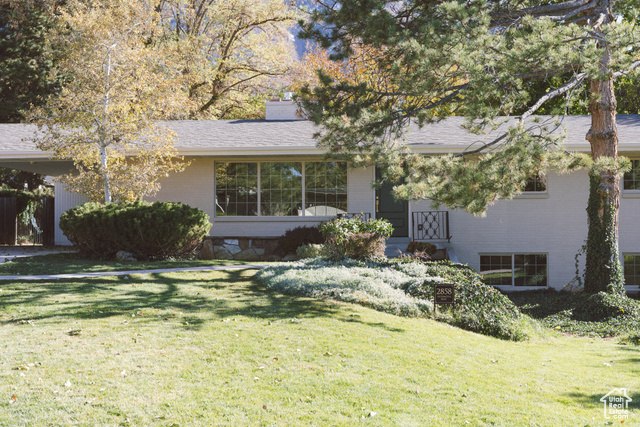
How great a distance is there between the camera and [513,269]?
591 inches

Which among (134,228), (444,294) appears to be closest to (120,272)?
(134,228)

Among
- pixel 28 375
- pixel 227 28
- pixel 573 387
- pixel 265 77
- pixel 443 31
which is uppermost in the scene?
pixel 227 28

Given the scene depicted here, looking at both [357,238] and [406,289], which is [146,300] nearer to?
[406,289]

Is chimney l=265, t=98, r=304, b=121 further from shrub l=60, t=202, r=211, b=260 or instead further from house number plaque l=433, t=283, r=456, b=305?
house number plaque l=433, t=283, r=456, b=305

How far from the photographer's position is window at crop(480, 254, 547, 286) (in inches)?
589

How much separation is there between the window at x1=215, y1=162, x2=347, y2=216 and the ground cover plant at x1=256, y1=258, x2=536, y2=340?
491 cm

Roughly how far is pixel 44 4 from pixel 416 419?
26.9 m

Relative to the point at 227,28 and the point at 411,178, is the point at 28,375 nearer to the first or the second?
the point at 411,178

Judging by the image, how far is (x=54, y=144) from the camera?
1343 centimetres

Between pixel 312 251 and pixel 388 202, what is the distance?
348cm

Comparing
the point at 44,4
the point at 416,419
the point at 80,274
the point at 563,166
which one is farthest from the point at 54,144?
the point at 44,4

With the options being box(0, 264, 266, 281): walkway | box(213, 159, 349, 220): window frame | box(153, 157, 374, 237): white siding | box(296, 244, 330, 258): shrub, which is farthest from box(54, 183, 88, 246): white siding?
box(296, 244, 330, 258): shrub

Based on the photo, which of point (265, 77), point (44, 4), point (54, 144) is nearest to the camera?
point (54, 144)

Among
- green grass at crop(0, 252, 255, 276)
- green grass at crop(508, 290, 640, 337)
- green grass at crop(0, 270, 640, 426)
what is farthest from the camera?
green grass at crop(0, 252, 255, 276)
